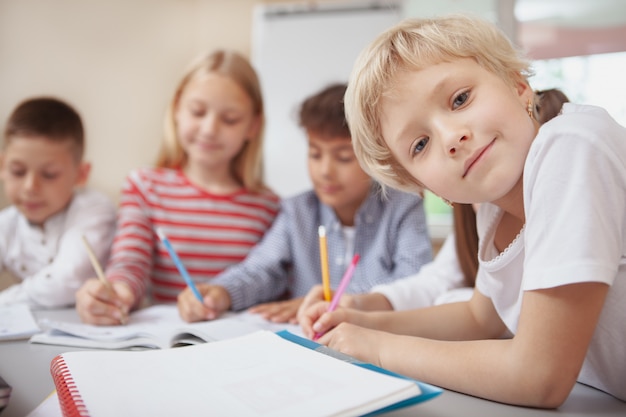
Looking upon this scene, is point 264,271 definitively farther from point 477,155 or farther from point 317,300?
point 477,155

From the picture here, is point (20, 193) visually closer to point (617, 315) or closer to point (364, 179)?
point (364, 179)

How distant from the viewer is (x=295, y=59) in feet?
9.54

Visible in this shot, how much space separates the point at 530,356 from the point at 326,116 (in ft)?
2.71

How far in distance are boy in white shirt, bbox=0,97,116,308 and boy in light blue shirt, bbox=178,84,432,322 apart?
31 cm

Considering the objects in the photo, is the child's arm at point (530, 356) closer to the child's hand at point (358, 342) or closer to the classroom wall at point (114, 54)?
the child's hand at point (358, 342)

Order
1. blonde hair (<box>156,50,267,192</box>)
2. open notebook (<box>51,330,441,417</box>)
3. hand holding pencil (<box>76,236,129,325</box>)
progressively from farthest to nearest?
blonde hair (<box>156,50,267,192</box>) → hand holding pencil (<box>76,236,129,325</box>) → open notebook (<box>51,330,441,417</box>)

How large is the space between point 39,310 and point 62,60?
1.59 metres

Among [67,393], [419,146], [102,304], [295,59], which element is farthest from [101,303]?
[295,59]

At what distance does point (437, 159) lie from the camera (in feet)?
2.11

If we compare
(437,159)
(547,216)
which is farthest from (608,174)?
(437,159)

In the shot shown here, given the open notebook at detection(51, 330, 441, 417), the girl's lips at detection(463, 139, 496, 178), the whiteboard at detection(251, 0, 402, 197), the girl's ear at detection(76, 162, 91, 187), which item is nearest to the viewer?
Result: the open notebook at detection(51, 330, 441, 417)

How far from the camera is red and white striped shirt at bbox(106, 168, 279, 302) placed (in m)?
1.37

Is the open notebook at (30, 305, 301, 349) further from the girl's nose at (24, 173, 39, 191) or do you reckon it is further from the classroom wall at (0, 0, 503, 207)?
A: the classroom wall at (0, 0, 503, 207)

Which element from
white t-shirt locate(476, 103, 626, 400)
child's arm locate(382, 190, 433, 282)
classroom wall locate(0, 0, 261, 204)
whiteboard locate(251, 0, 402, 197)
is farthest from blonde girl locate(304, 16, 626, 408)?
whiteboard locate(251, 0, 402, 197)
